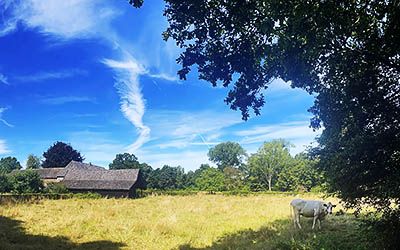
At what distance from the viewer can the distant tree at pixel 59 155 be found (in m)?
113

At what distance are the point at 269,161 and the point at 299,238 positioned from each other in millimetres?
86617

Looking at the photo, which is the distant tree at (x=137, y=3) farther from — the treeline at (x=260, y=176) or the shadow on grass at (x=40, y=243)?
the treeline at (x=260, y=176)

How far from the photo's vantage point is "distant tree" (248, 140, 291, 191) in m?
97.7

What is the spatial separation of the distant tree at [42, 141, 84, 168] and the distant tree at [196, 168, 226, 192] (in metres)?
48.2

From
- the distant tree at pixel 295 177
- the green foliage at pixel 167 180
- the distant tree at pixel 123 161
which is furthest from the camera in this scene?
the distant tree at pixel 123 161

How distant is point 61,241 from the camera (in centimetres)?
1530

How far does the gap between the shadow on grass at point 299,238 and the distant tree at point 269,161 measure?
80.7 m

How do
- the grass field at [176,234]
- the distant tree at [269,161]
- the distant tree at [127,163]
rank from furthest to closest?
the distant tree at [127,163] → the distant tree at [269,161] → the grass field at [176,234]

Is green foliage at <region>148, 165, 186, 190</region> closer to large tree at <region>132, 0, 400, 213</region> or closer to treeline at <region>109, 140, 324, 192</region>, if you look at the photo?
treeline at <region>109, 140, 324, 192</region>

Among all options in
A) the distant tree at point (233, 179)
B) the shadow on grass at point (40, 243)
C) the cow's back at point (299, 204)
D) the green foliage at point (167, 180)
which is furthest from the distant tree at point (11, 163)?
the cow's back at point (299, 204)

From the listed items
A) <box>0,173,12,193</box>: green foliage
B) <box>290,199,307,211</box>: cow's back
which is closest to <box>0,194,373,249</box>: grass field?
<box>290,199,307,211</box>: cow's back

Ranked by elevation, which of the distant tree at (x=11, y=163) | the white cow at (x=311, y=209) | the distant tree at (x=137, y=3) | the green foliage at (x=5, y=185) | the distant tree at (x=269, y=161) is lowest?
the white cow at (x=311, y=209)

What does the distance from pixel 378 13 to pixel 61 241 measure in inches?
606

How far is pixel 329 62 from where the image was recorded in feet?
29.4
